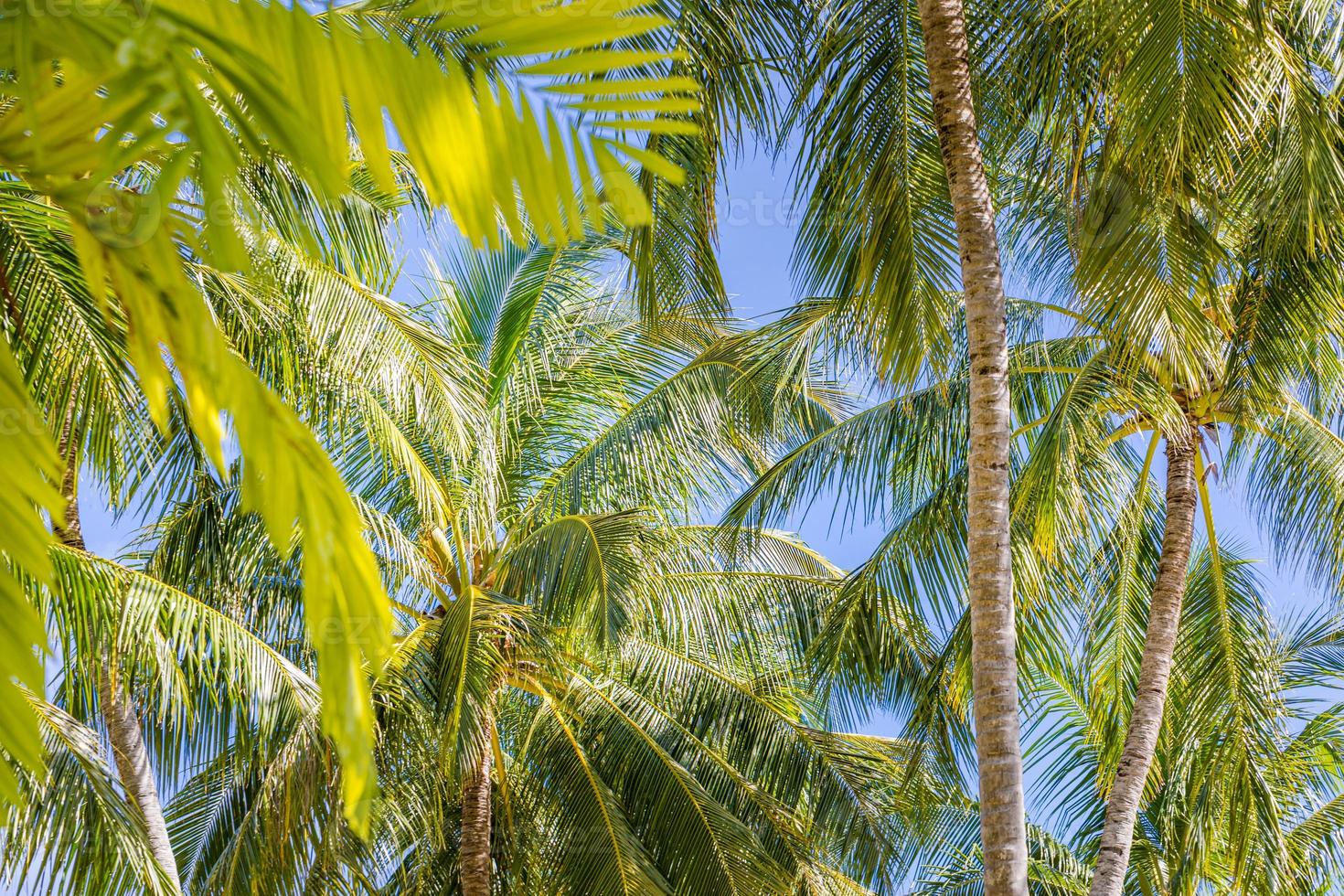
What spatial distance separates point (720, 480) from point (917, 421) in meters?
2.95

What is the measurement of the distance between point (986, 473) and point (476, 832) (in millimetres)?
4462

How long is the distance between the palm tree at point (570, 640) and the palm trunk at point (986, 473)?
94.8 inches

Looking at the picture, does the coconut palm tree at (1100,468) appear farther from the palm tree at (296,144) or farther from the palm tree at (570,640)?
the palm tree at (296,144)

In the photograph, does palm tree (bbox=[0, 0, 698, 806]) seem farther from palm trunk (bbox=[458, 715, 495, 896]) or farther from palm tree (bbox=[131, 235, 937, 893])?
palm trunk (bbox=[458, 715, 495, 896])

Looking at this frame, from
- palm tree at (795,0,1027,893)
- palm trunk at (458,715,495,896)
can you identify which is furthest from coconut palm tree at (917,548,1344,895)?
palm trunk at (458,715,495,896)

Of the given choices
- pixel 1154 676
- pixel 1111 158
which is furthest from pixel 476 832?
pixel 1111 158

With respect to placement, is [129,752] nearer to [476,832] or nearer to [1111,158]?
[476,832]

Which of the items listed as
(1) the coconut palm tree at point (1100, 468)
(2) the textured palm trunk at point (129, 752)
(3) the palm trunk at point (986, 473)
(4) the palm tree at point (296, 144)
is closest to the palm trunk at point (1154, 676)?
(1) the coconut palm tree at point (1100, 468)

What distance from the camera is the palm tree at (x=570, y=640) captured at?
21.9 ft

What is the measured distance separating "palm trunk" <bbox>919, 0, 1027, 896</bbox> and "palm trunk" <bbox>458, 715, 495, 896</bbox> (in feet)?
13.0

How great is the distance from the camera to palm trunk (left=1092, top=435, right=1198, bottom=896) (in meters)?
5.87

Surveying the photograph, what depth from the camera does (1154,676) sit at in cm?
619

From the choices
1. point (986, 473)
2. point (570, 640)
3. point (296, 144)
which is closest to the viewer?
point (296, 144)

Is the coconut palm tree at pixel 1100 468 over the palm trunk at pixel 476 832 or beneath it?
over
